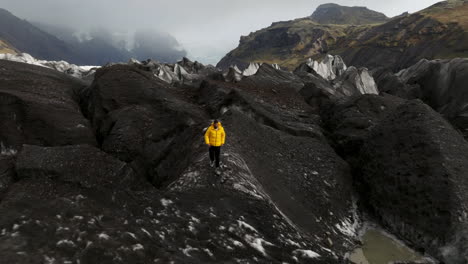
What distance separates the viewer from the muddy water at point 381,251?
49.0 ft

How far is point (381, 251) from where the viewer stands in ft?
51.1

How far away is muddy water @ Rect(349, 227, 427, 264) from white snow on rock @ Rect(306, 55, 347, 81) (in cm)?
7144

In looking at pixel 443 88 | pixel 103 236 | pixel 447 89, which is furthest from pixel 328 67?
pixel 103 236

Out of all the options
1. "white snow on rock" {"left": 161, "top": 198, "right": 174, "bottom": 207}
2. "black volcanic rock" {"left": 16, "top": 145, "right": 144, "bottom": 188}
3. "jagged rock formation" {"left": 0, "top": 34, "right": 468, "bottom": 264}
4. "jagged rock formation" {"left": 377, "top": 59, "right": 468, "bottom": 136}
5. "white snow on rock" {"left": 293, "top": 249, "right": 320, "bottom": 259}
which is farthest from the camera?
"jagged rock formation" {"left": 377, "top": 59, "right": 468, "bottom": 136}

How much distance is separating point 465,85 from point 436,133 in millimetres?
32368

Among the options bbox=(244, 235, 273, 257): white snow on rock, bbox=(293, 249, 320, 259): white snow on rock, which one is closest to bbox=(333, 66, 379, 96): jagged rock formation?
bbox=(293, 249, 320, 259): white snow on rock

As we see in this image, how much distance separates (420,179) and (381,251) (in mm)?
5444

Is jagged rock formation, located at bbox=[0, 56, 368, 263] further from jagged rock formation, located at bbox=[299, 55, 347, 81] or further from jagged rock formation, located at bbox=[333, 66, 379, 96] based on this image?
jagged rock formation, located at bbox=[299, 55, 347, 81]

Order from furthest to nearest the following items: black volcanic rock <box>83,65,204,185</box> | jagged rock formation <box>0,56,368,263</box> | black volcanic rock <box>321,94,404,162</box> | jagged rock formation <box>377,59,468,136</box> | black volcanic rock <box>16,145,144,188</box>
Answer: jagged rock formation <box>377,59,468,136</box>, black volcanic rock <box>321,94,404,162</box>, black volcanic rock <box>83,65,204,185</box>, black volcanic rock <box>16,145,144,188</box>, jagged rock formation <box>0,56,368,263</box>

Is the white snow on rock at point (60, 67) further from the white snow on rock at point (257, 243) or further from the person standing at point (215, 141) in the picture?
the white snow on rock at point (257, 243)

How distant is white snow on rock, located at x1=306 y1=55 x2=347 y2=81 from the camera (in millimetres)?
86875

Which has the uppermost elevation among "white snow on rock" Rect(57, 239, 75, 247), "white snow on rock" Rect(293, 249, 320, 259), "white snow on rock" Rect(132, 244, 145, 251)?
"white snow on rock" Rect(57, 239, 75, 247)

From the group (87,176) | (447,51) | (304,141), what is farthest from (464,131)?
(447,51)

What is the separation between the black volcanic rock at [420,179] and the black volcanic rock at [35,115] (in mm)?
25450
